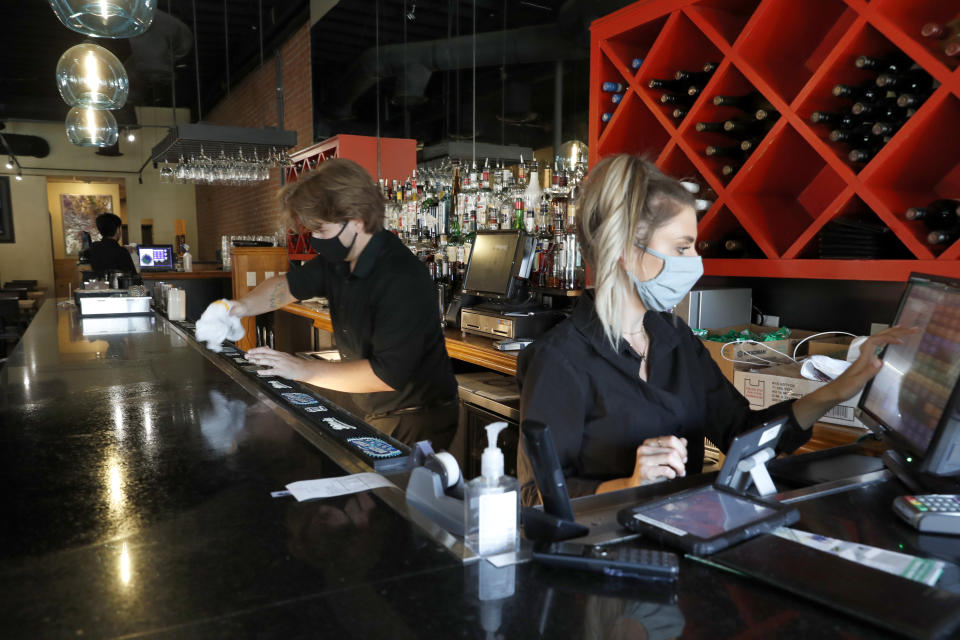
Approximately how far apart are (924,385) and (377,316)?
5.25 feet

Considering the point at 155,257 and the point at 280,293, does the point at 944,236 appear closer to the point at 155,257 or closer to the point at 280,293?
the point at 280,293

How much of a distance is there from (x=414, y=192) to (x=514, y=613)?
4372 millimetres

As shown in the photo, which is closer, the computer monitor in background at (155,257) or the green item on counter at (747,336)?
the green item on counter at (747,336)

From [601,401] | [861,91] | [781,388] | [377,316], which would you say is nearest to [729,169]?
[861,91]

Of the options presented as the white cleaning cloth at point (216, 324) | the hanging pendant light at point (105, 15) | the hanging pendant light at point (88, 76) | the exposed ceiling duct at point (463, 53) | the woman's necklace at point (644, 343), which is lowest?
the white cleaning cloth at point (216, 324)

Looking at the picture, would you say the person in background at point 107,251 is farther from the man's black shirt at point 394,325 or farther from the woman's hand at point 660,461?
the woman's hand at point 660,461

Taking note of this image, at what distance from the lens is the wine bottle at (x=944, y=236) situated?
2123 mm

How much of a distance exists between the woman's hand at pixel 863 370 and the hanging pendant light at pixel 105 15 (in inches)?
111

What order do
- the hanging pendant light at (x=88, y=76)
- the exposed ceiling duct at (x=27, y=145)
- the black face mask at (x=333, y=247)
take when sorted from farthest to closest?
the exposed ceiling duct at (x=27, y=145) → the hanging pendant light at (x=88, y=76) → the black face mask at (x=333, y=247)

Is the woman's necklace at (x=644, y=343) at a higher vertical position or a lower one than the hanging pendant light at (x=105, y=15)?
lower

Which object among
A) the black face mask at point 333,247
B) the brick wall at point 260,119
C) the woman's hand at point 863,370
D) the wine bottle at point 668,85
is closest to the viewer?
the woman's hand at point 863,370

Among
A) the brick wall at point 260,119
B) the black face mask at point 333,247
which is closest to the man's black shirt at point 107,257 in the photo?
the brick wall at point 260,119

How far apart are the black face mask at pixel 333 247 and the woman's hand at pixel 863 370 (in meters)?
1.63

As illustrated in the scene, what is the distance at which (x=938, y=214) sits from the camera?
86.0 inches
